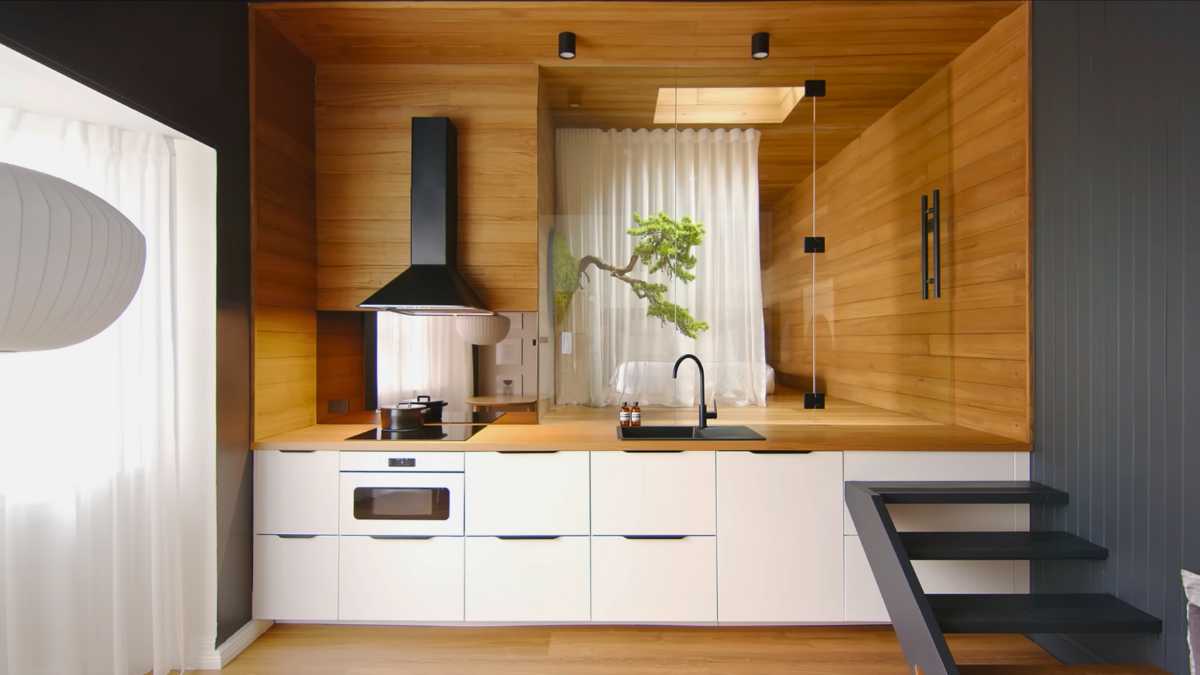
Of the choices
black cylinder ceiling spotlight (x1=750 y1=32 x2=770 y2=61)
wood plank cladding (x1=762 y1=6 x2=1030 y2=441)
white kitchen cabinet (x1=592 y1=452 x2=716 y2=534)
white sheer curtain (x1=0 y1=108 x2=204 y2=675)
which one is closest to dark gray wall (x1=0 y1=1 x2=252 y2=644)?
white sheer curtain (x1=0 y1=108 x2=204 y2=675)

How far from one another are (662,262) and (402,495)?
1.63 m

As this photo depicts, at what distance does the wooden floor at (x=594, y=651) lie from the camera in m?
2.60

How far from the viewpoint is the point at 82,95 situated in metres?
2.06

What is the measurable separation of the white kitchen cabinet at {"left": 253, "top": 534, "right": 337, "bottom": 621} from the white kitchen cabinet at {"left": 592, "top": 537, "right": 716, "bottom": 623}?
1125mm

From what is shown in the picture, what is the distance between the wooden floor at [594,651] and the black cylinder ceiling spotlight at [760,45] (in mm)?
2600

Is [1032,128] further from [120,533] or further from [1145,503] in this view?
[120,533]

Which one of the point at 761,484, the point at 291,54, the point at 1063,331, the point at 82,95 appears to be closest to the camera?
the point at 82,95

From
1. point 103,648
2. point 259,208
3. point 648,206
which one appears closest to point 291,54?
point 259,208

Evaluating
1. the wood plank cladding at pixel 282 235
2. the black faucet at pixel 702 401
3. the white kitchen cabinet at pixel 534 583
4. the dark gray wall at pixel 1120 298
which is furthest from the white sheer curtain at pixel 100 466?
the dark gray wall at pixel 1120 298

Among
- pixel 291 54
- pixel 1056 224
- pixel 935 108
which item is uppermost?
pixel 291 54

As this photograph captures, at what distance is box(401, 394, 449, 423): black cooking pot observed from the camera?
325 centimetres

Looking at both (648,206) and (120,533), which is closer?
(120,533)

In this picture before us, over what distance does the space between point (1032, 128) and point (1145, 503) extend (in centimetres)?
150

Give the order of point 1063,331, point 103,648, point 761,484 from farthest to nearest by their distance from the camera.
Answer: point 761,484 < point 1063,331 < point 103,648
